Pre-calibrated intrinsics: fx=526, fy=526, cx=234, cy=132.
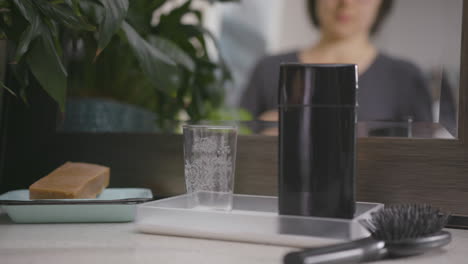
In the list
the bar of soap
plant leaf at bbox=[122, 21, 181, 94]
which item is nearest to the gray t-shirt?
plant leaf at bbox=[122, 21, 181, 94]

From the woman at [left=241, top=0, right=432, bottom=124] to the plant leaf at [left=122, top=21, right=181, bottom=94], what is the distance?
0.18m

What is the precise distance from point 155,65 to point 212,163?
150mm

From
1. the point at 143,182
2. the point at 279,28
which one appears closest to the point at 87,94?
the point at 143,182

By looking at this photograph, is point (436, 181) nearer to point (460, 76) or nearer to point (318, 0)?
point (460, 76)

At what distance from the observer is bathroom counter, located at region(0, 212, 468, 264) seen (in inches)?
17.4

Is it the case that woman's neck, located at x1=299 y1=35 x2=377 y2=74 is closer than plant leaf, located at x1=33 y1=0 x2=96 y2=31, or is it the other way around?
plant leaf, located at x1=33 y1=0 x2=96 y2=31

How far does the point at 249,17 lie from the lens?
2.56 feet

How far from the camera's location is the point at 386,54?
692mm

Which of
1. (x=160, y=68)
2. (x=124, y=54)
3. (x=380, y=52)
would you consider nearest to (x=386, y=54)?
(x=380, y=52)

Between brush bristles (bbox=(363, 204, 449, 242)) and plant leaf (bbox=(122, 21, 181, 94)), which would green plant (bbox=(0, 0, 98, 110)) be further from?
brush bristles (bbox=(363, 204, 449, 242))

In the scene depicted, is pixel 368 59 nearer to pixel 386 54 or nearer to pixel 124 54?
pixel 386 54

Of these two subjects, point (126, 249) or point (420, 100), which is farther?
point (420, 100)

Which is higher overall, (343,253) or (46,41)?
(46,41)

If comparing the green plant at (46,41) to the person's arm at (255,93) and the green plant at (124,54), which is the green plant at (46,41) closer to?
the green plant at (124,54)
